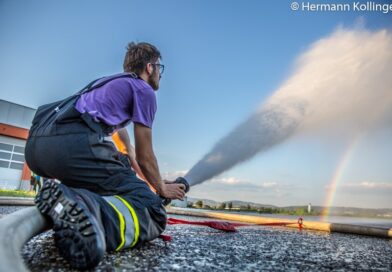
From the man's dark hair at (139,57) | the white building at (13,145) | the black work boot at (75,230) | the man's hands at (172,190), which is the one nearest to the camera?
the black work boot at (75,230)

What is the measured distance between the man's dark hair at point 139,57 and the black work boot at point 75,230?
1.62 metres

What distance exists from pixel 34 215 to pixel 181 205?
808cm

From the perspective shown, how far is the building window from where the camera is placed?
86.3ft

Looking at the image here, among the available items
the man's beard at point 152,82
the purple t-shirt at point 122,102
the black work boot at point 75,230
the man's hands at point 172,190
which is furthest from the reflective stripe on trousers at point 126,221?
the man's beard at point 152,82

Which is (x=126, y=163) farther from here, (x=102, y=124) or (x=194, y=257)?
(x=194, y=257)

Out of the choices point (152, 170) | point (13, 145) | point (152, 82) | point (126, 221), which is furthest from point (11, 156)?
point (126, 221)

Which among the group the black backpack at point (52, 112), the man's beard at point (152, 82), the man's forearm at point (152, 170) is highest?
the man's beard at point (152, 82)

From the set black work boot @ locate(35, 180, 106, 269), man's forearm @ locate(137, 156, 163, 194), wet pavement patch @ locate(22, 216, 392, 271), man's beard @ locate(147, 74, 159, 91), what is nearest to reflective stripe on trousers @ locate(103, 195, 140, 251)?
wet pavement patch @ locate(22, 216, 392, 271)

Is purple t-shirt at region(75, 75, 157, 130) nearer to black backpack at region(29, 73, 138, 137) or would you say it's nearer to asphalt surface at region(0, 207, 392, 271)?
black backpack at region(29, 73, 138, 137)

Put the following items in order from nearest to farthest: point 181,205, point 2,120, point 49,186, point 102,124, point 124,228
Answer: point 49,186
point 124,228
point 102,124
point 181,205
point 2,120

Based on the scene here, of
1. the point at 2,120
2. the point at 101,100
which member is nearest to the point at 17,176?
the point at 2,120

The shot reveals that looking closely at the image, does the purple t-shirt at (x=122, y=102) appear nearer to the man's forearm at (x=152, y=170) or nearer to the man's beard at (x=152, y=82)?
the man's forearm at (x=152, y=170)

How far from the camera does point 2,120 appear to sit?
→ 26.2 meters

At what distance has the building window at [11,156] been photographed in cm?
2631
